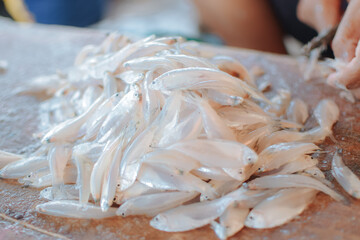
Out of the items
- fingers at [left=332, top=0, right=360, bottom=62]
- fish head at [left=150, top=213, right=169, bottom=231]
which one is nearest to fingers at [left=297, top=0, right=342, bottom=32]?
fingers at [left=332, top=0, right=360, bottom=62]

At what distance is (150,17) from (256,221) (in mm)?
3750

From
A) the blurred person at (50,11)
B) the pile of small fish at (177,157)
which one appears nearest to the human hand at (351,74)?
the pile of small fish at (177,157)

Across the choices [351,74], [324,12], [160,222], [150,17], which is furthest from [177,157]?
[150,17]

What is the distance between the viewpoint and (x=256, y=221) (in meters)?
0.89

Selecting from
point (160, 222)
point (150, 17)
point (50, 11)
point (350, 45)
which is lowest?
point (150, 17)

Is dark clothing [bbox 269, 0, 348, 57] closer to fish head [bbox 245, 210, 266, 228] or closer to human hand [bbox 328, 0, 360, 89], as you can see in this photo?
human hand [bbox 328, 0, 360, 89]

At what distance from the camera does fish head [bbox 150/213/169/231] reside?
0.90 meters

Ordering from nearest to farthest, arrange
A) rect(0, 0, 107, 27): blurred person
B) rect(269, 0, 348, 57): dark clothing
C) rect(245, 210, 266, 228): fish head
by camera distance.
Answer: rect(245, 210, 266, 228): fish head < rect(269, 0, 348, 57): dark clothing < rect(0, 0, 107, 27): blurred person

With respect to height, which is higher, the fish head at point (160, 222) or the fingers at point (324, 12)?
the fingers at point (324, 12)

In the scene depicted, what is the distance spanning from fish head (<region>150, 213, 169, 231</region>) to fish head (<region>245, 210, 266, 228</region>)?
20cm

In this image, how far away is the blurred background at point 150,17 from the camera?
276cm

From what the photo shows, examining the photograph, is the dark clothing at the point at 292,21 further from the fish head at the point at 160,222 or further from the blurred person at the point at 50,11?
the blurred person at the point at 50,11

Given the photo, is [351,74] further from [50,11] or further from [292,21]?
[50,11]

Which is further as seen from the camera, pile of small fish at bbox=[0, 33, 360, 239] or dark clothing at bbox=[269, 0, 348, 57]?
dark clothing at bbox=[269, 0, 348, 57]
